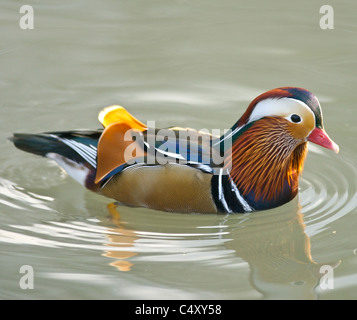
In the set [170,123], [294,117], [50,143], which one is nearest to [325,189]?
[294,117]

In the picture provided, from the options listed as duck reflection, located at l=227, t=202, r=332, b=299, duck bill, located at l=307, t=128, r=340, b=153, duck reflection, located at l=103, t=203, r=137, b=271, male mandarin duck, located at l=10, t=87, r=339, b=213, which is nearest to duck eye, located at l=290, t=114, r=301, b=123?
male mandarin duck, located at l=10, t=87, r=339, b=213

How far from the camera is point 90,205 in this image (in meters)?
6.23

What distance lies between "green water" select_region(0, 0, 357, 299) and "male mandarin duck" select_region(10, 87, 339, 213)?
158 millimetres

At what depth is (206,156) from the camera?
5848 mm

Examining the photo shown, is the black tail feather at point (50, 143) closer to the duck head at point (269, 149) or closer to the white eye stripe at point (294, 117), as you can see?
the duck head at point (269, 149)

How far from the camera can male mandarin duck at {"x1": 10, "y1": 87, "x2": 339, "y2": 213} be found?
5.78 m

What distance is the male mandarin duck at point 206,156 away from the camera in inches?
228

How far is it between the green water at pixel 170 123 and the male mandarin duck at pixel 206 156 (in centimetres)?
16

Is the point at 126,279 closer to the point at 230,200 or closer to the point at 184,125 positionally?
the point at 230,200

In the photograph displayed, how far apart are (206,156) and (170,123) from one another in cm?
167

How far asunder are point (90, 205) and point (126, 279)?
3.89 ft

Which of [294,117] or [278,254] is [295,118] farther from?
[278,254]

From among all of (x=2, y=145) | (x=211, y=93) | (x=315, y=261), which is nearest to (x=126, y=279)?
(x=315, y=261)

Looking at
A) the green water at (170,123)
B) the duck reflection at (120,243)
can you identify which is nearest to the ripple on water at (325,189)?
the green water at (170,123)
